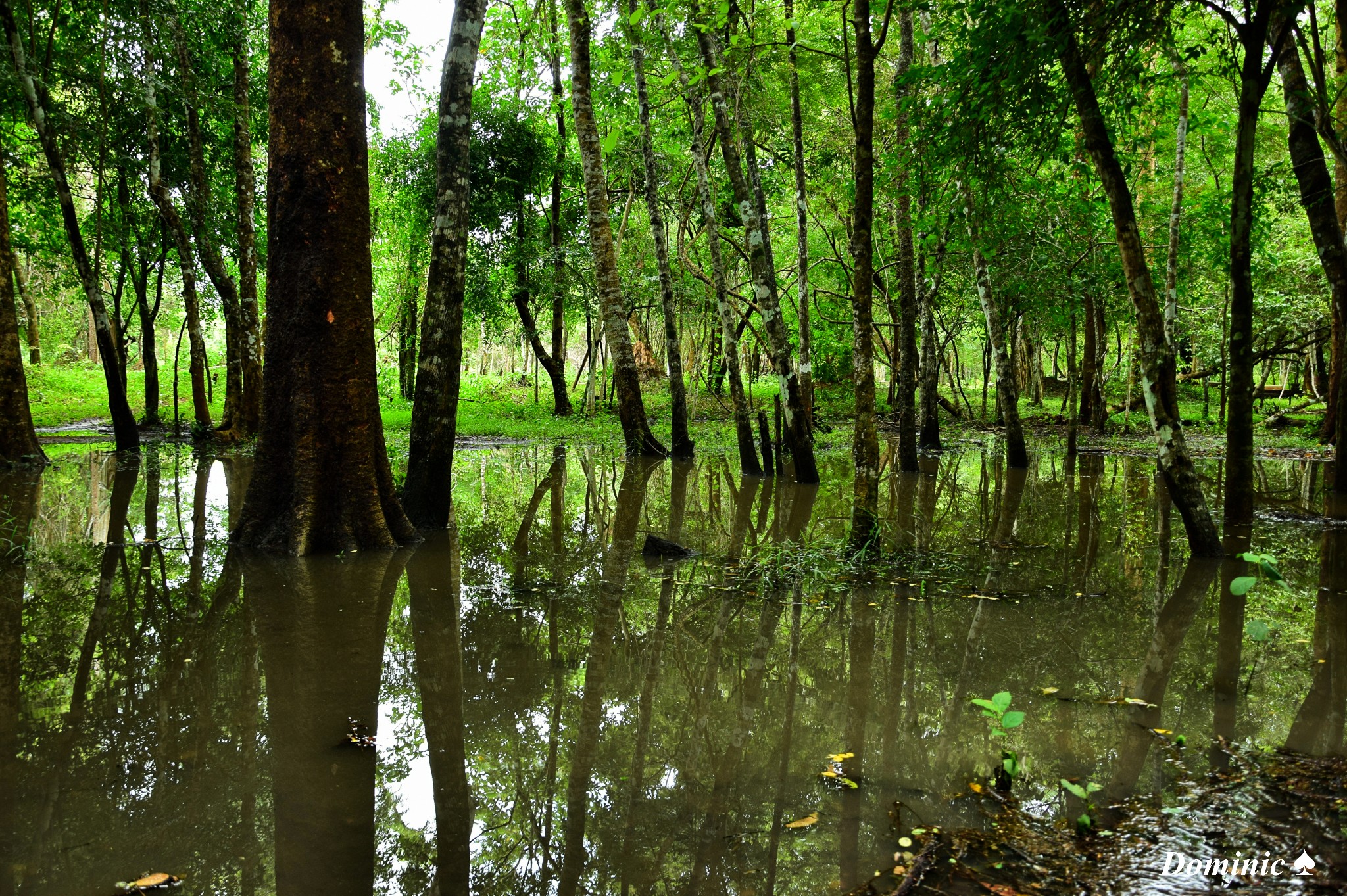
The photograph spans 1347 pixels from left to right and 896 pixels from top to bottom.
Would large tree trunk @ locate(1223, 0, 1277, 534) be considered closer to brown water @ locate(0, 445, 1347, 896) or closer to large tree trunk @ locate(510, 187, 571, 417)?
brown water @ locate(0, 445, 1347, 896)

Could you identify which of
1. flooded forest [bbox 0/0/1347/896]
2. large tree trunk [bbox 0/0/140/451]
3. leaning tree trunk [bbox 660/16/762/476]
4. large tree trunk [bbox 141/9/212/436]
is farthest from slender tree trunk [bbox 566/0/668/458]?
large tree trunk [bbox 0/0/140/451]

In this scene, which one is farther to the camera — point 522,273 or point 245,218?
point 522,273

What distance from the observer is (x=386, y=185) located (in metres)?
25.9

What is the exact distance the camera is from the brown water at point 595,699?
2734 millimetres

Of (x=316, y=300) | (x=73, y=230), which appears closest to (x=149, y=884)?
(x=316, y=300)

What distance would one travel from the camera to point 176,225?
1623cm

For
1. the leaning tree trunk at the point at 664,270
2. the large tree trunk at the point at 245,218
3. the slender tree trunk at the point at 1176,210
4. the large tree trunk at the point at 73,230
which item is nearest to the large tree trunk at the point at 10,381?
the large tree trunk at the point at 73,230

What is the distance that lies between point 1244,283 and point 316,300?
8504 millimetres

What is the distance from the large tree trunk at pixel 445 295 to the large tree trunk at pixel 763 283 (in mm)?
4331

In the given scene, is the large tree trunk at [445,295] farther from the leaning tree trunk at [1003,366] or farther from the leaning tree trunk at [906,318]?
the leaning tree trunk at [1003,366]

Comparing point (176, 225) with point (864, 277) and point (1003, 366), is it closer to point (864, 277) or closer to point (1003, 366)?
point (864, 277)

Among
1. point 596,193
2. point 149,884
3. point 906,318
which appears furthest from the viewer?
point 906,318

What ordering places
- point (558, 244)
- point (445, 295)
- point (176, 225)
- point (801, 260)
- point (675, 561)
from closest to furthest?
point (675, 561)
point (445, 295)
point (801, 260)
point (176, 225)
point (558, 244)

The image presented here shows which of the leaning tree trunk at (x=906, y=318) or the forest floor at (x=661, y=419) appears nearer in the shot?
the leaning tree trunk at (x=906, y=318)
